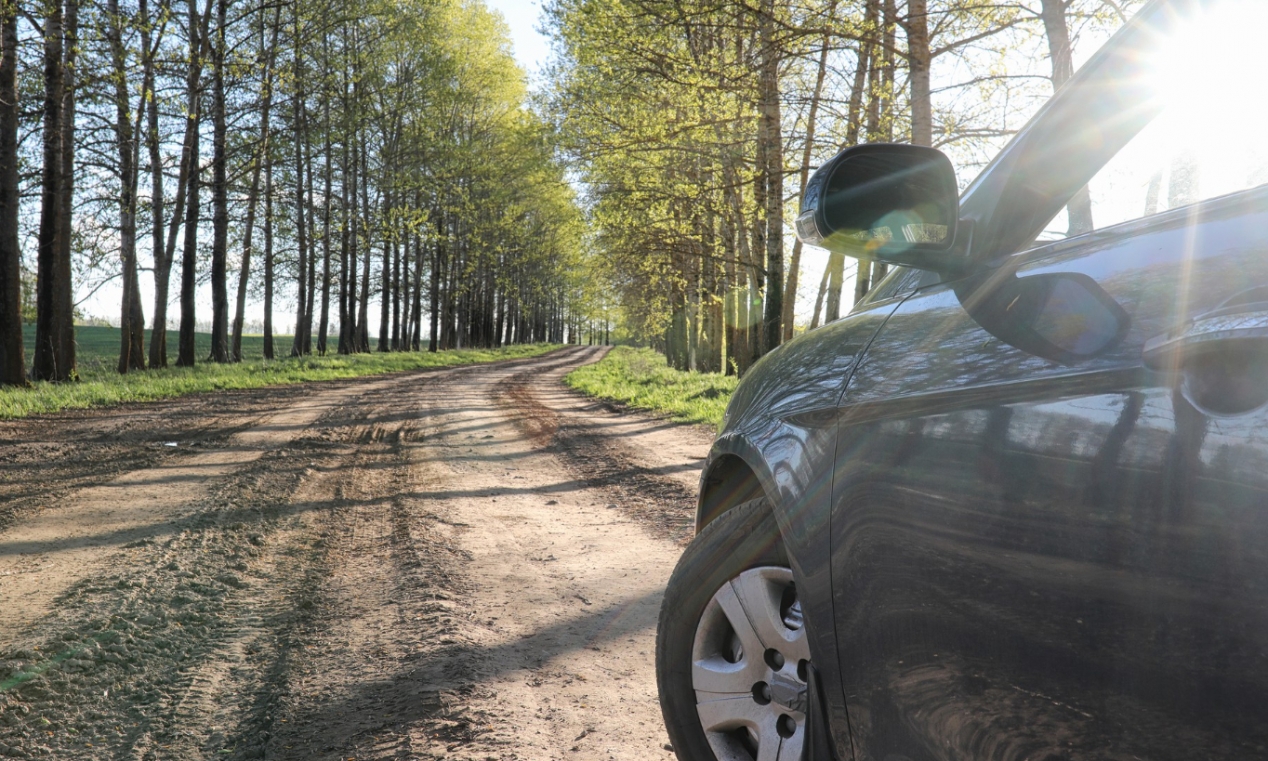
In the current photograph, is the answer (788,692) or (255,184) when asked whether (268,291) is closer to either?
(255,184)

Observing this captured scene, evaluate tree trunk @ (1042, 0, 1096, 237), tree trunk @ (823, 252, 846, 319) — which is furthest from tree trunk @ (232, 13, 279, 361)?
tree trunk @ (1042, 0, 1096, 237)

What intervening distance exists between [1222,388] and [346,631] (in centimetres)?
321

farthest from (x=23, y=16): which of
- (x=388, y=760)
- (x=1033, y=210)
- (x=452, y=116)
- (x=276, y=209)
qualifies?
(x=452, y=116)

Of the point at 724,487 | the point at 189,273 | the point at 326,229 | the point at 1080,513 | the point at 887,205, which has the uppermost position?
the point at 326,229

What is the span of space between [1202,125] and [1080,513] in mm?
754

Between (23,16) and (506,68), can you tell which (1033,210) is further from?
(506,68)

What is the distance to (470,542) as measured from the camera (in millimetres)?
4895

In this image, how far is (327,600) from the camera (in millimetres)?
3758

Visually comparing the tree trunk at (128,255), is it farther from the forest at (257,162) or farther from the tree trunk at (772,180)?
the tree trunk at (772,180)

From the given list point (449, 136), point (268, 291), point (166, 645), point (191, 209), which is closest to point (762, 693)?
point (166, 645)

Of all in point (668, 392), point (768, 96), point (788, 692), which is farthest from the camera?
point (668, 392)

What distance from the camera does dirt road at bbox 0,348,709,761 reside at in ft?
8.44

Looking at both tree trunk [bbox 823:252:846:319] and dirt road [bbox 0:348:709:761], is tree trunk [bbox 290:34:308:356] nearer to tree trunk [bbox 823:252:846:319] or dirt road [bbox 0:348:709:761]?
tree trunk [bbox 823:252:846:319]

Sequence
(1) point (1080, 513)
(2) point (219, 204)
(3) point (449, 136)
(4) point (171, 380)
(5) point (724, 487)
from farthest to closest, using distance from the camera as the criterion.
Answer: (3) point (449, 136) < (2) point (219, 204) < (4) point (171, 380) < (5) point (724, 487) < (1) point (1080, 513)
